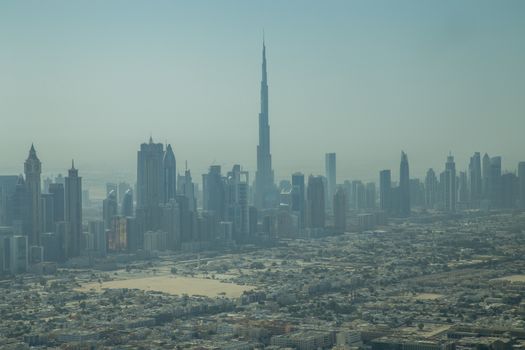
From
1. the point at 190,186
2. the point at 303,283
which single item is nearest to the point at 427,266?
the point at 303,283

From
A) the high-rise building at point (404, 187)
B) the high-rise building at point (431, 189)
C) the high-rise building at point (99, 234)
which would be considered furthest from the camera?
the high-rise building at point (431, 189)

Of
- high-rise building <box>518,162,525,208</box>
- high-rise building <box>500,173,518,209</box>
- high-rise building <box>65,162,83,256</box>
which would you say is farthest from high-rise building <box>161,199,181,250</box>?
high-rise building <box>500,173,518,209</box>

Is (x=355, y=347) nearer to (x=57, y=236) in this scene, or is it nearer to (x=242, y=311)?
(x=242, y=311)

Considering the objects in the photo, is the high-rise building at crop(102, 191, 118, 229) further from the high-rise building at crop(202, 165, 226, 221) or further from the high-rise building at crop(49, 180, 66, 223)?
the high-rise building at crop(202, 165, 226, 221)

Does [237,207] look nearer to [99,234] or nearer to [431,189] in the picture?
[99,234]

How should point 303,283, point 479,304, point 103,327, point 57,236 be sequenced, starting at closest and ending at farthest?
point 103,327 < point 479,304 < point 303,283 < point 57,236

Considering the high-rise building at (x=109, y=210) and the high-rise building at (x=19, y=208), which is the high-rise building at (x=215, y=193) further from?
the high-rise building at (x=19, y=208)

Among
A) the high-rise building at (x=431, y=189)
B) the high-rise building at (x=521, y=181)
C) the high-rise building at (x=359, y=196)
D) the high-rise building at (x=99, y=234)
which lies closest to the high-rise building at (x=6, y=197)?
the high-rise building at (x=99, y=234)

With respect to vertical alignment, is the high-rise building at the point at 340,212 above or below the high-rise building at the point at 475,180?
below
